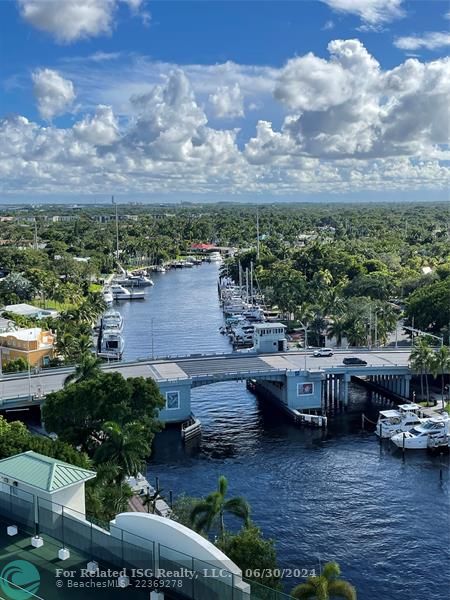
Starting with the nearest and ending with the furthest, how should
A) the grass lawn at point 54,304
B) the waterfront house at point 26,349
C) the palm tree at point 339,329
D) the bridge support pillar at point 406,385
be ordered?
the bridge support pillar at point 406,385
the waterfront house at point 26,349
the palm tree at point 339,329
the grass lawn at point 54,304

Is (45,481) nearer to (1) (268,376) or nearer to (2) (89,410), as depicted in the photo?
(2) (89,410)

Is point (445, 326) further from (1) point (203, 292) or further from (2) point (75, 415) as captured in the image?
(1) point (203, 292)

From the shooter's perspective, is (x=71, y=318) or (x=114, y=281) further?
(x=114, y=281)

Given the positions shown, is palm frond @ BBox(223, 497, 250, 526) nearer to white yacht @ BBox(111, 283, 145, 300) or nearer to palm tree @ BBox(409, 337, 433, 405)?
palm tree @ BBox(409, 337, 433, 405)

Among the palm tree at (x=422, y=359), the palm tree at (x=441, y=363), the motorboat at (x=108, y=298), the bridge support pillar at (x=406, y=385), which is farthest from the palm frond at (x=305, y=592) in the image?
the motorboat at (x=108, y=298)

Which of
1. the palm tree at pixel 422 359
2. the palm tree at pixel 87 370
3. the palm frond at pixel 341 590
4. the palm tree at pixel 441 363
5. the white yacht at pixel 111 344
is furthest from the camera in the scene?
the white yacht at pixel 111 344

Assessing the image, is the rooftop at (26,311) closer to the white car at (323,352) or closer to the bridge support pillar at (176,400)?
the bridge support pillar at (176,400)

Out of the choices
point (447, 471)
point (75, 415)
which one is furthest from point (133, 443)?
point (447, 471)
